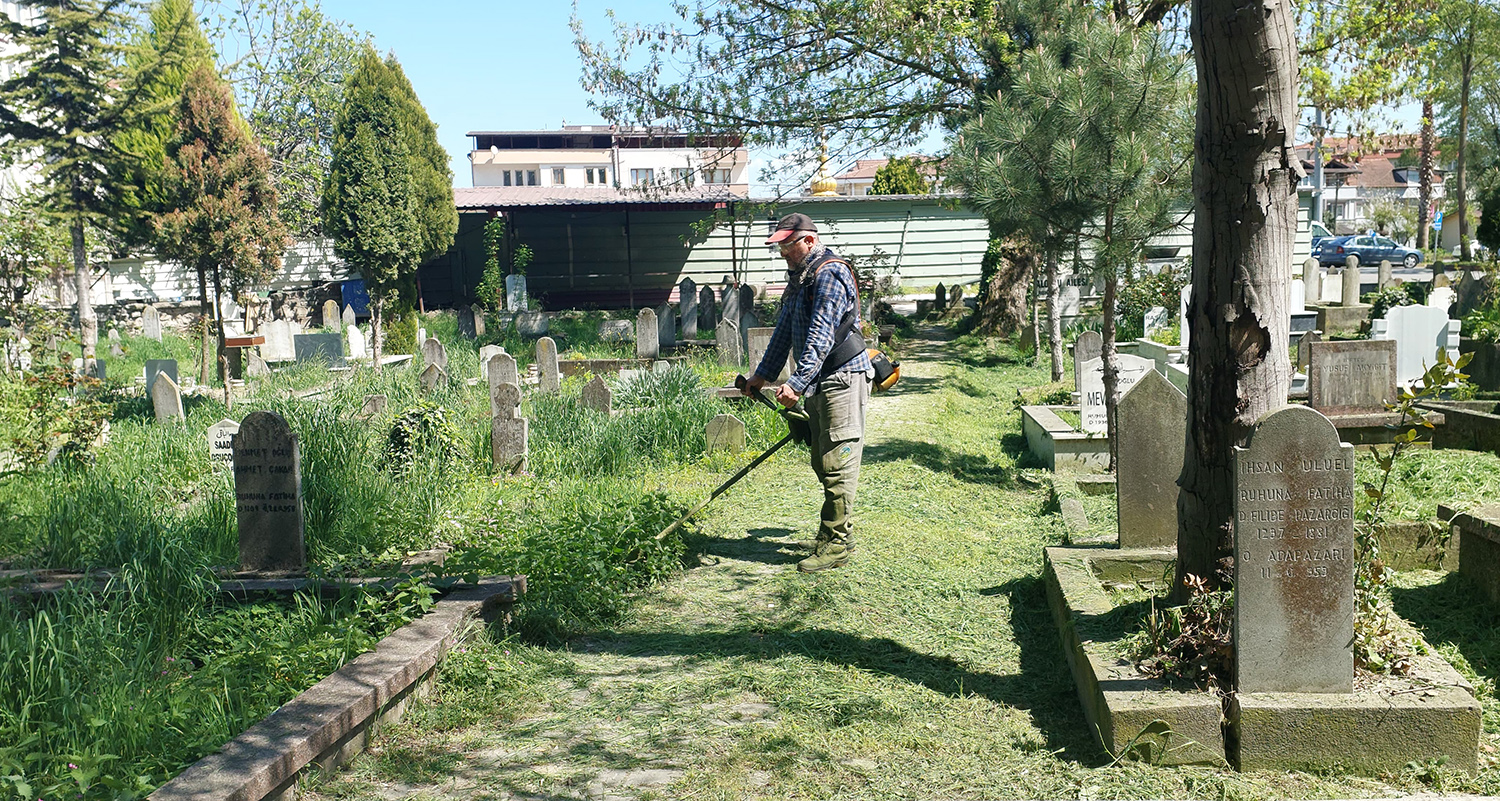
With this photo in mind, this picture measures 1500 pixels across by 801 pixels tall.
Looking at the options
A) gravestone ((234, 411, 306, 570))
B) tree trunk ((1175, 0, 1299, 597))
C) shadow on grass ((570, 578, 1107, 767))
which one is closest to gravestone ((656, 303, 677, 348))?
gravestone ((234, 411, 306, 570))

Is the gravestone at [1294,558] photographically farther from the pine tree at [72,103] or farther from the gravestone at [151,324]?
the gravestone at [151,324]

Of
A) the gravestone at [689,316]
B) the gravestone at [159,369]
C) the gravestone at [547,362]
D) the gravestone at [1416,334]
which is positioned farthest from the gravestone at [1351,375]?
the gravestone at [159,369]

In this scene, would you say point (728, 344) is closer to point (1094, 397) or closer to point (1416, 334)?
point (1094, 397)

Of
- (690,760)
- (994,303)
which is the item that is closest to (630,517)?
(690,760)

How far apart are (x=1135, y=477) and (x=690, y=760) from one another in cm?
303

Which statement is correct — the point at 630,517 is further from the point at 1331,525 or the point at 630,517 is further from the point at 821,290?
the point at 1331,525

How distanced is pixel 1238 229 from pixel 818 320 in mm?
2636

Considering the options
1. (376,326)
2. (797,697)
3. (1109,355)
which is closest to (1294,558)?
(797,697)

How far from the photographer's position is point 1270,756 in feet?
12.5

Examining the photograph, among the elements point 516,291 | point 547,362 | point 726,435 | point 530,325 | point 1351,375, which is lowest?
point 726,435

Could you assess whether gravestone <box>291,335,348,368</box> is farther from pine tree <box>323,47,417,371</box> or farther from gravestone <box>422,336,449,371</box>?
gravestone <box>422,336,449,371</box>

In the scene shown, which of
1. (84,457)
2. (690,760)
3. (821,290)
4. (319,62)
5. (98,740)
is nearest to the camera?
(98,740)

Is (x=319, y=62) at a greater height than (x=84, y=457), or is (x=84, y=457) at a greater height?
(x=319, y=62)

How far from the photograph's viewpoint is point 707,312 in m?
22.3
